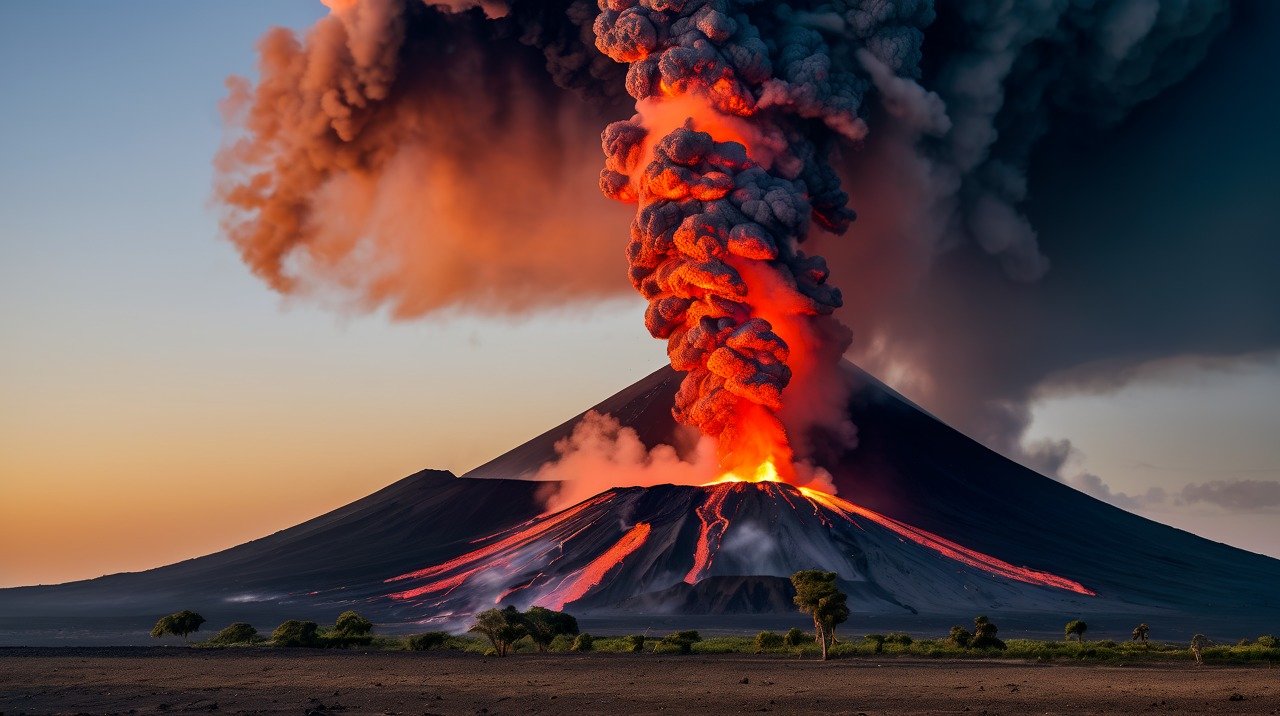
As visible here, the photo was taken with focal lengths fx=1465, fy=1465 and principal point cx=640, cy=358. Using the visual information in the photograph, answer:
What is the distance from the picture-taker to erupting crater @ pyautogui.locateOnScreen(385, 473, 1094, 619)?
71500 mm

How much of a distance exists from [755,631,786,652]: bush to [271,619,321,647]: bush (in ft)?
43.9

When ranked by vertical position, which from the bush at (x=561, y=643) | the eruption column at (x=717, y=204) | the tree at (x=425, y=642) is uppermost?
the eruption column at (x=717, y=204)

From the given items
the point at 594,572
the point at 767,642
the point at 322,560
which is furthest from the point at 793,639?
the point at 322,560

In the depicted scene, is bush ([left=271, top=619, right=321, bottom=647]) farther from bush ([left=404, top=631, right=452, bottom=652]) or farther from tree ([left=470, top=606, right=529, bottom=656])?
tree ([left=470, top=606, right=529, bottom=656])

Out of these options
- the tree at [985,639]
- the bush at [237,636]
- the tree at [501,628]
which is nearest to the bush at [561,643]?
the tree at [501,628]

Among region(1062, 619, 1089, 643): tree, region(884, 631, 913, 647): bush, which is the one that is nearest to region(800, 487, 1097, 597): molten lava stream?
region(1062, 619, 1089, 643): tree

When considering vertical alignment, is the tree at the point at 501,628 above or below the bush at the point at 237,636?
below

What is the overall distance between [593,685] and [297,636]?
A: 16.6 meters

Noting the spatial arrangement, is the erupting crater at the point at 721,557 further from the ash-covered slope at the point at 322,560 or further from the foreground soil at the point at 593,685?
the foreground soil at the point at 593,685

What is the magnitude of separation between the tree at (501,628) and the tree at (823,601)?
8.20 m

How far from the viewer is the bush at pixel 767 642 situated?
4328cm

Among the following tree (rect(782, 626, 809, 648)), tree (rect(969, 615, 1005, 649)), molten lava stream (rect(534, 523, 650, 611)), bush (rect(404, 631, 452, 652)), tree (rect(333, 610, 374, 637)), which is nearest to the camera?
tree (rect(969, 615, 1005, 649))

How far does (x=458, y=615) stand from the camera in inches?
2741

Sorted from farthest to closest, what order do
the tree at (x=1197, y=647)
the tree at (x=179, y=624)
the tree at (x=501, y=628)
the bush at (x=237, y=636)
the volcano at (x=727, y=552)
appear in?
the volcano at (x=727, y=552) → the tree at (x=179, y=624) → the bush at (x=237, y=636) → the tree at (x=501, y=628) → the tree at (x=1197, y=647)
